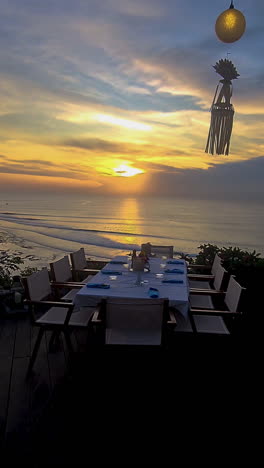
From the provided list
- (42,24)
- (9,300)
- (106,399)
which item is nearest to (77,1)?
(42,24)

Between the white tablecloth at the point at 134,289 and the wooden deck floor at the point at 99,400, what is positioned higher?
the white tablecloth at the point at 134,289

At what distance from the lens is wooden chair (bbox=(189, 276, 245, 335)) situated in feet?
8.54

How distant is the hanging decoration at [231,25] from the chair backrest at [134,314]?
2.46m

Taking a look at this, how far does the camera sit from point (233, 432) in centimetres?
206

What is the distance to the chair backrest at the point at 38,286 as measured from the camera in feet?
9.06

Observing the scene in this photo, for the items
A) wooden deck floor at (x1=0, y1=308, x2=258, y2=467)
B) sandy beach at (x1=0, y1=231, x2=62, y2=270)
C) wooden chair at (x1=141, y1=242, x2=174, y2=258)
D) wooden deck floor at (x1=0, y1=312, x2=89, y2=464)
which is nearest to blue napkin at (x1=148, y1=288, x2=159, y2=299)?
wooden deck floor at (x1=0, y1=308, x2=258, y2=467)

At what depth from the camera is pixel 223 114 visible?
2.89 m

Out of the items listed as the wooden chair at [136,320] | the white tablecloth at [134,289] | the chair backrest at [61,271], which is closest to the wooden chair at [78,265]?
the chair backrest at [61,271]

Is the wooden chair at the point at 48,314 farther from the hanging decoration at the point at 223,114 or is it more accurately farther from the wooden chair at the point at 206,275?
the hanging decoration at the point at 223,114

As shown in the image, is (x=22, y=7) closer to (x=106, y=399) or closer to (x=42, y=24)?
(x=42, y=24)

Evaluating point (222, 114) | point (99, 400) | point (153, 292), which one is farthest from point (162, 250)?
point (99, 400)

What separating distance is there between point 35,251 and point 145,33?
1534cm

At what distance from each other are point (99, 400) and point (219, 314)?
1243 millimetres

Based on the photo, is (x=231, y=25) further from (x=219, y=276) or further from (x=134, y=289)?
(x=219, y=276)
